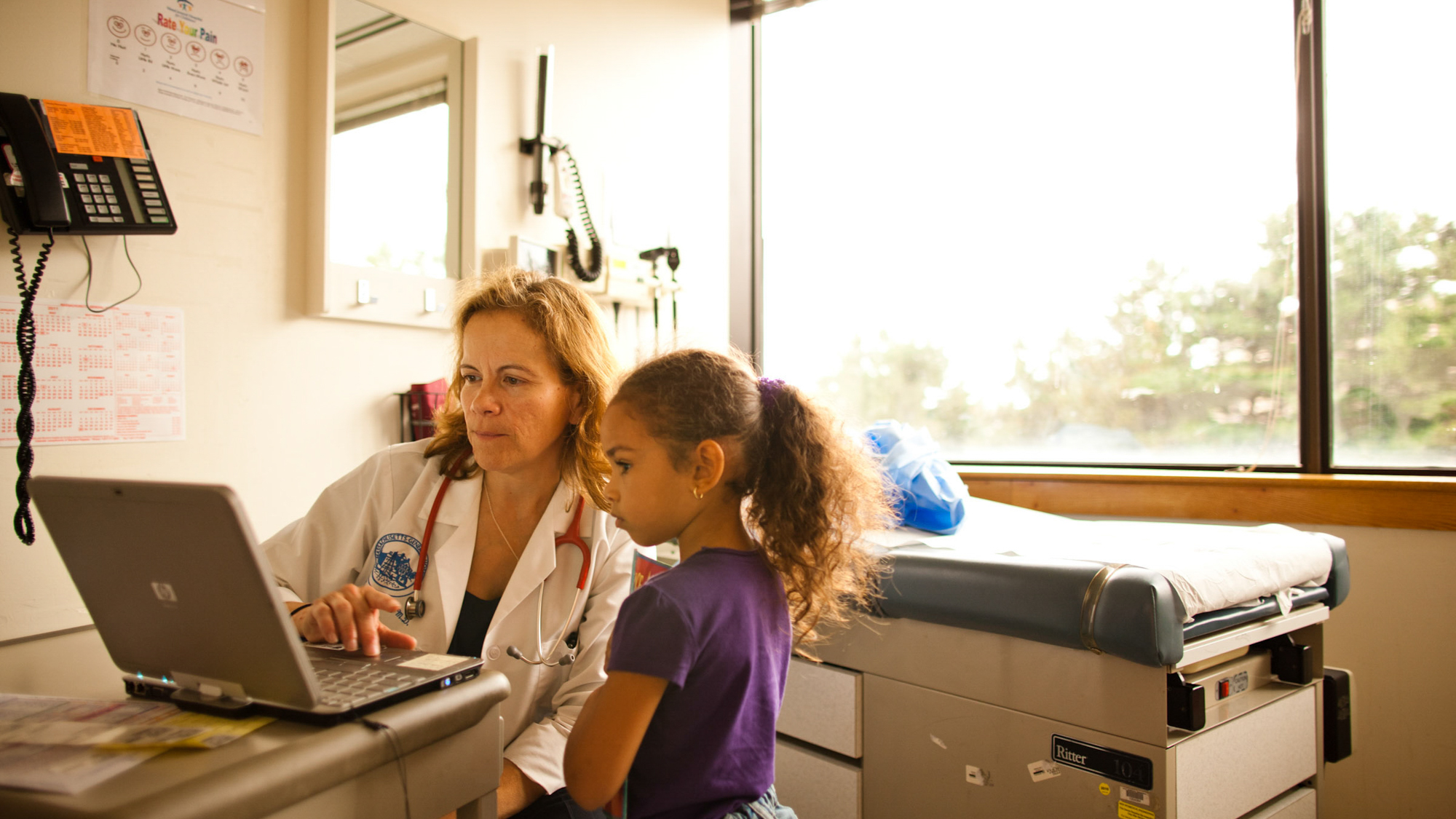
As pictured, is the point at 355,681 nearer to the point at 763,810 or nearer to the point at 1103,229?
the point at 763,810

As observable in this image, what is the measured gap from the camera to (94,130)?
152 centimetres

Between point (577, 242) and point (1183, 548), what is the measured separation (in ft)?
5.94

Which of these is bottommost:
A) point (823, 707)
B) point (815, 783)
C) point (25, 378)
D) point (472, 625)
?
point (815, 783)

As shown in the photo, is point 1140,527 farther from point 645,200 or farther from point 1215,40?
point 645,200

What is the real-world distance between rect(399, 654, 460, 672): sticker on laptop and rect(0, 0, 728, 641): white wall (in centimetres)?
75

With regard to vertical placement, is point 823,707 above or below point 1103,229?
below

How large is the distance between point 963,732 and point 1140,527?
796mm

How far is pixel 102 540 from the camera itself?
2.46ft

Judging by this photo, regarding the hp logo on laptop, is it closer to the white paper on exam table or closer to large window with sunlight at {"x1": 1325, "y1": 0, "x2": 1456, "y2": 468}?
the white paper on exam table

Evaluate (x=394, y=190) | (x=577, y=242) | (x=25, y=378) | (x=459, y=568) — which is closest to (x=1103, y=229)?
(x=577, y=242)

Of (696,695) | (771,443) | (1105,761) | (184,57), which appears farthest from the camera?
(184,57)

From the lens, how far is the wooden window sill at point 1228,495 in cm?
206

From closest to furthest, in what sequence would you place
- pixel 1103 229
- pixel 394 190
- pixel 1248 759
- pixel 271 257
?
1. pixel 1248 759
2. pixel 271 257
3. pixel 394 190
4. pixel 1103 229

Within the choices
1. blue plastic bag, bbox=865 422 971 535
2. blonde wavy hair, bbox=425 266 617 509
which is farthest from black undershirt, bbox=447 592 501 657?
blue plastic bag, bbox=865 422 971 535
